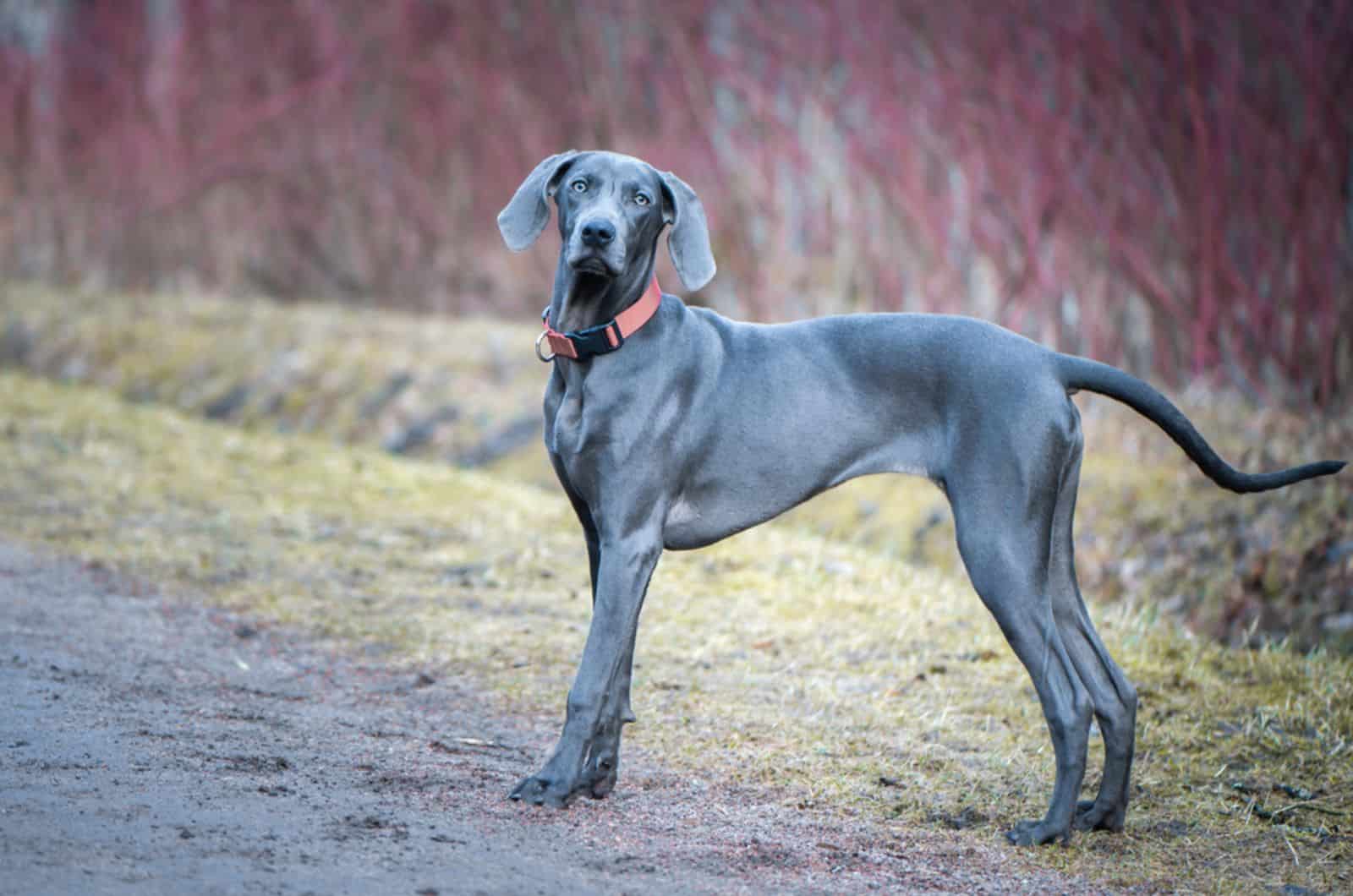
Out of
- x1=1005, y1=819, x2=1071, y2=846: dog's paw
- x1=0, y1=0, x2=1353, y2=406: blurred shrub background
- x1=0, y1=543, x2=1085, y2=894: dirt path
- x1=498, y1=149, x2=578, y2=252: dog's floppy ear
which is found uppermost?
x1=0, y1=0, x2=1353, y2=406: blurred shrub background

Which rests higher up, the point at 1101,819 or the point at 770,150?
the point at 770,150

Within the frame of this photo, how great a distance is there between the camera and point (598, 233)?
3730 millimetres

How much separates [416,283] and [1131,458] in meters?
6.52

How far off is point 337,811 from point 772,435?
1.44 metres

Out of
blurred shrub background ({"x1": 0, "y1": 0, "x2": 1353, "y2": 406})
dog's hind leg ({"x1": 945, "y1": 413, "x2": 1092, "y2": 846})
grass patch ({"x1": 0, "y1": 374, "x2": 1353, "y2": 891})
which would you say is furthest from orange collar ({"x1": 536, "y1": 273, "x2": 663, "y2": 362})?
blurred shrub background ({"x1": 0, "y1": 0, "x2": 1353, "y2": 406})

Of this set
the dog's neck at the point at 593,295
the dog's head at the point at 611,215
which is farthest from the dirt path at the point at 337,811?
the dog's head at the point at 611,215

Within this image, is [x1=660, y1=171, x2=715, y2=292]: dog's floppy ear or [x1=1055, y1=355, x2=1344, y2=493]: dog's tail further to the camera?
[x1=660, y1=171, x2=715, y2=292]: dog's floppy ear

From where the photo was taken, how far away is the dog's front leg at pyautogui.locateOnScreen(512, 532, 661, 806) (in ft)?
12.3

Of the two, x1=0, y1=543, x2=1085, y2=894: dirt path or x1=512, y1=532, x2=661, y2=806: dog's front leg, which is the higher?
x1=512, y1=532, x2=661, y2=806: dog's front leg

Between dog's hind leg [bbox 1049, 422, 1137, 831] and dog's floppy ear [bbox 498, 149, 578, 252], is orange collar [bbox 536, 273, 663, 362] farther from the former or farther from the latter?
dog's hind leg [bbox 1049, 422, 1137, 831]

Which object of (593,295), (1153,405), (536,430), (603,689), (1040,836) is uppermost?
(593,295)

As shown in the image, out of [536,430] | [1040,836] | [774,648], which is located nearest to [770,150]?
[536,430]

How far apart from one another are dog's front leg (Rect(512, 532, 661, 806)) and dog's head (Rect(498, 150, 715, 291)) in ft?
2.29

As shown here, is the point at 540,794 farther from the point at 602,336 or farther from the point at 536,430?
the point at 536,430
